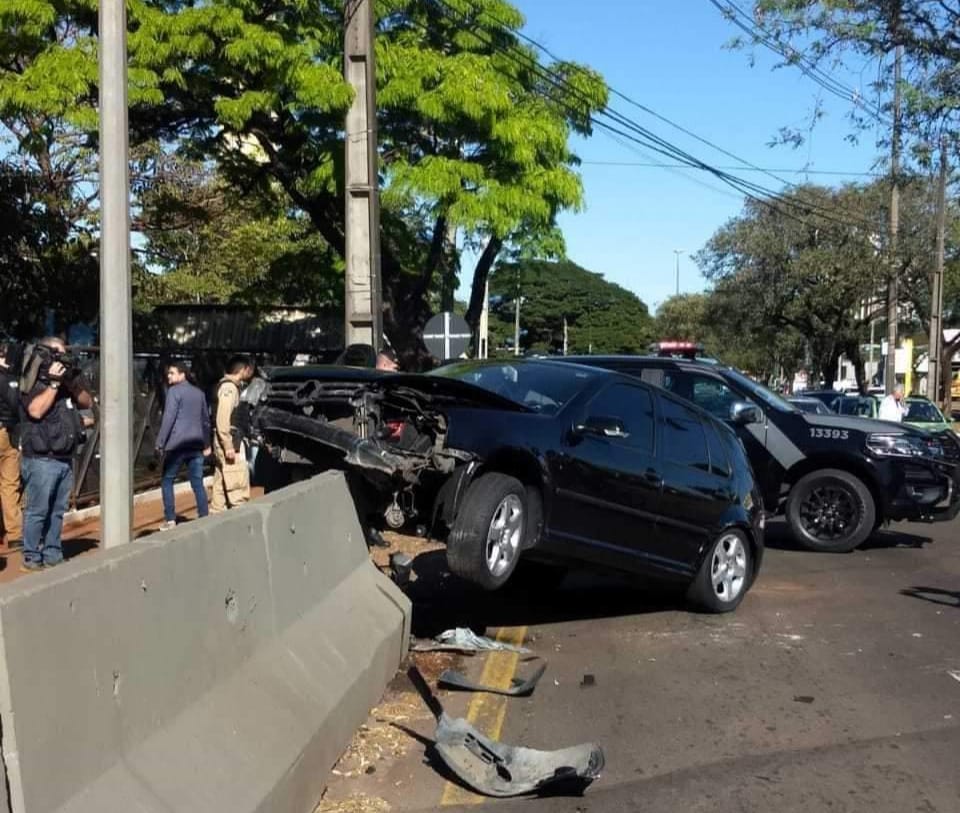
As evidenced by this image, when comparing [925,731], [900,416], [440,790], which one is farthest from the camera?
[900,416]

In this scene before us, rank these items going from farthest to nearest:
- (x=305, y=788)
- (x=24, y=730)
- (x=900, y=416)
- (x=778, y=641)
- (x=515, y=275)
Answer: (x=515, y=275) < (x=900, y=416) < (x=778, y=641) < (x=305, y=788) < (x=24, y=730)

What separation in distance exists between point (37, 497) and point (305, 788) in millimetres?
5371

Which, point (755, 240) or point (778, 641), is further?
point (755, 240)

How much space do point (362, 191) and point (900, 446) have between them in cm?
640

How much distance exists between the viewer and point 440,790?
200 inches

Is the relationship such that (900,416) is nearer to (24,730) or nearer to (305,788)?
(305,788)

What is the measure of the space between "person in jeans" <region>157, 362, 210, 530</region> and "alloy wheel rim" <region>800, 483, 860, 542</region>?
6357mm

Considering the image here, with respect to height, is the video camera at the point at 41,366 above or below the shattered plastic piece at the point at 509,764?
above

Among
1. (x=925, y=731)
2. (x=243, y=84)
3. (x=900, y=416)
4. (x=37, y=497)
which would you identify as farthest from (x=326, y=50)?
(x=925, y=731)

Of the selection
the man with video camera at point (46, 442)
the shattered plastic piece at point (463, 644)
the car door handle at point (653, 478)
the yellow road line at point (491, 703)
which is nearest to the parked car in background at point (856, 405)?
the car door handle at point (653, 478)

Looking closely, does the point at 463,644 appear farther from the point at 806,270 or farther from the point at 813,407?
the point at 806,270

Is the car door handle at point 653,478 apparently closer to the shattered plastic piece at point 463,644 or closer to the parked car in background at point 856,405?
the shattered plastic piece at point 463,644

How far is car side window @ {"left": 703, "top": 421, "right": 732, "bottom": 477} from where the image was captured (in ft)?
29.9

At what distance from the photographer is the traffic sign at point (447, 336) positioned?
1672 cm
